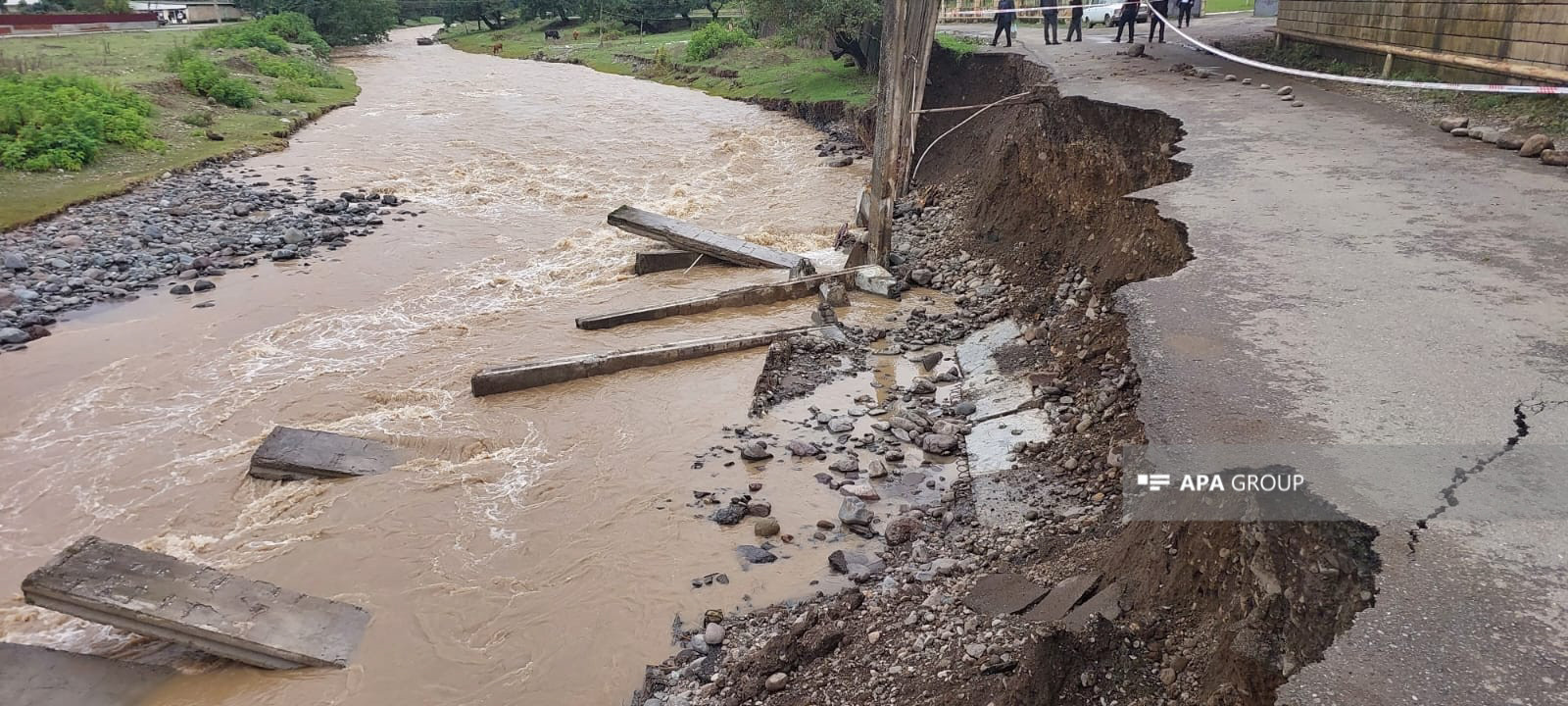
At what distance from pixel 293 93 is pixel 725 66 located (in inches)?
579

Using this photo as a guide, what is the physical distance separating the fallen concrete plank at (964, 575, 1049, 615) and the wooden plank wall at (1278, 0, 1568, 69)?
31.4ft

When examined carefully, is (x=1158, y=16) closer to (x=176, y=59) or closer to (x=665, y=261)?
(x=665, y=261)

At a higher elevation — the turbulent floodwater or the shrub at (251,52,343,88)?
the shrub at (251,52,343,88)

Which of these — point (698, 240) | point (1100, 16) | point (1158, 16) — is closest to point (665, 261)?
point (698, 240)

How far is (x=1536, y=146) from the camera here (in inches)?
304

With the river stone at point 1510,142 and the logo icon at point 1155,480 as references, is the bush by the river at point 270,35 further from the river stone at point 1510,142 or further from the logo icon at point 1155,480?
the logo icon at point 1155,480

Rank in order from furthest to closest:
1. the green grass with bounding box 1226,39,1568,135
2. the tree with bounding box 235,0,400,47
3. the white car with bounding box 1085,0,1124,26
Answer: the tree with bounding box 235,0,400,47
the white car with bounding box 1085,0,1124,26
the green grass with bounding box 1226,39,1568,135

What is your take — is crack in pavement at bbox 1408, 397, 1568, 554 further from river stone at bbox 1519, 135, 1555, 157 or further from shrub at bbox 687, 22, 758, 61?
shrub at bbox 687, 22, 758, 61

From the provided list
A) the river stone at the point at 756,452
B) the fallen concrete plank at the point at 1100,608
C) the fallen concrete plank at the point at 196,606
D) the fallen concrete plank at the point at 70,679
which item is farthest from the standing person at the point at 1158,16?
the fallen concrete plank at the point at 70,679

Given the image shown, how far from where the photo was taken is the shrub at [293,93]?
27672mm

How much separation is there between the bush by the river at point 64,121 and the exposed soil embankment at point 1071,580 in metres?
19.0

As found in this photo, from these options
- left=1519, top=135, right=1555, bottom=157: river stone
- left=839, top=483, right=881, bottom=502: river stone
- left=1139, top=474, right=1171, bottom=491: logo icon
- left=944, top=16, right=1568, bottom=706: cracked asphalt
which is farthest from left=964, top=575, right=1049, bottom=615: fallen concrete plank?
left=1519, top=135, right=1555, bottom=157: river stone

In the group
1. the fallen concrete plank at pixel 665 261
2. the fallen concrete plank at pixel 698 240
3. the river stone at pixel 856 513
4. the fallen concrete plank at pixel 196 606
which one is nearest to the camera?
the fallen concrete plank at pixel 196 606

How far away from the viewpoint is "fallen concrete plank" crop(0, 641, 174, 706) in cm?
490
